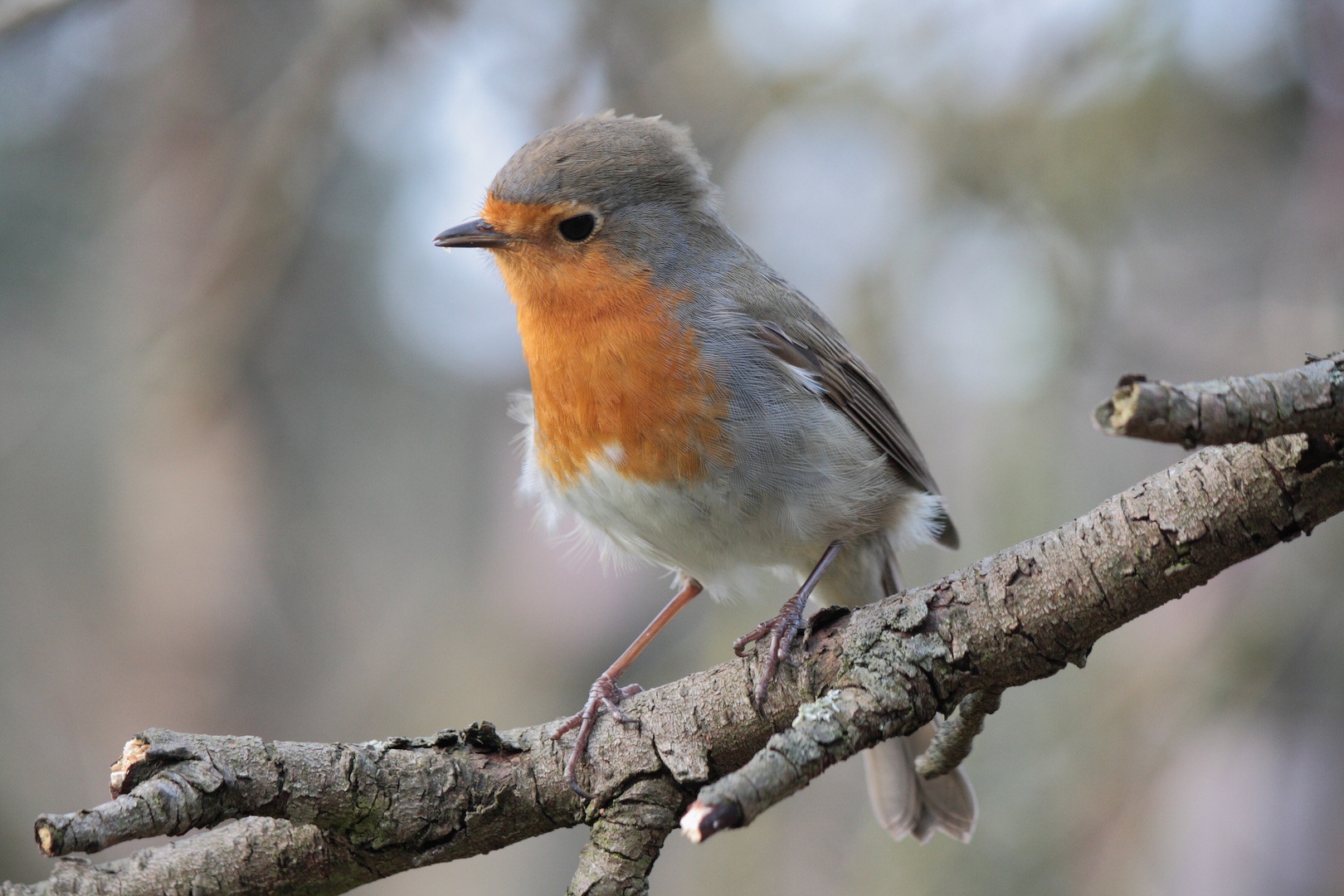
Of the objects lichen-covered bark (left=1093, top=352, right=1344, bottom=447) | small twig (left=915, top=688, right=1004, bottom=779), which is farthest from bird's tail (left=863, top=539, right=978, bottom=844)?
lichen-covered bark (left=1093, top=352, right=1344, bottom=447)

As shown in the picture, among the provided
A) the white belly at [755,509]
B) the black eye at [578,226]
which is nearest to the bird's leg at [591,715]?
the white belly at [755,509]

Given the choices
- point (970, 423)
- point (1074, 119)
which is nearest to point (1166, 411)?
point (1074, 119)

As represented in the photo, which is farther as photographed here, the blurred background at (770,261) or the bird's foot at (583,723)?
the blurred background at (770,261)

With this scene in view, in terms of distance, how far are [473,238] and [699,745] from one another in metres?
1.80

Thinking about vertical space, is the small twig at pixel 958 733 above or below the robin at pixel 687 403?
below

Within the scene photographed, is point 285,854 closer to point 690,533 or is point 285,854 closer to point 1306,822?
point 690,533

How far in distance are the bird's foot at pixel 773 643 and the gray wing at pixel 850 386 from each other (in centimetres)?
101

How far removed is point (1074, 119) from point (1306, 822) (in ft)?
11.1

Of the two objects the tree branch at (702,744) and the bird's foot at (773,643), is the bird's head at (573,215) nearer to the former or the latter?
the bird's foot at (773,643)

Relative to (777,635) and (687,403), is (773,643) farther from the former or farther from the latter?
(687,403)

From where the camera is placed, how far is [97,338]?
6402 millimetres

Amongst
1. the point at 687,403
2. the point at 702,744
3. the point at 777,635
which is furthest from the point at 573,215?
the point at 702,744

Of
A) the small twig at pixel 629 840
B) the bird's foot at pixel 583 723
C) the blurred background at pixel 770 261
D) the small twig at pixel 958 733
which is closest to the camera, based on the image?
the small twig at pixel 629 840

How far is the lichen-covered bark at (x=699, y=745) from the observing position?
5.55 ft
